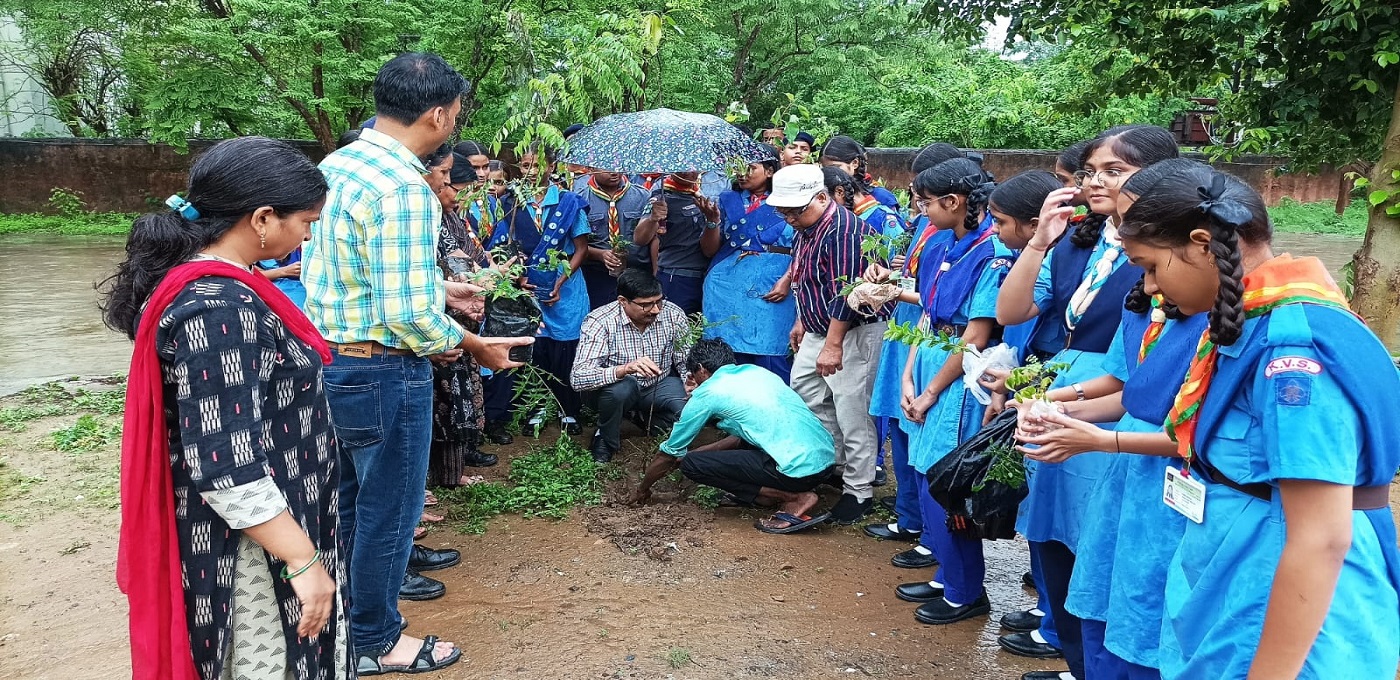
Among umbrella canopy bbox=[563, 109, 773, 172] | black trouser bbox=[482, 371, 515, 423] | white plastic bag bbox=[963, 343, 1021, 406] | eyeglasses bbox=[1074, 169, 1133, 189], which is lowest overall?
black trouser bbox=[482, 371, 515, 423]

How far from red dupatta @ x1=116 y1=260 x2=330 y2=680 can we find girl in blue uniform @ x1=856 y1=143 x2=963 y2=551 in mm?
2899

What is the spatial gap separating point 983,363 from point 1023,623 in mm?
1085

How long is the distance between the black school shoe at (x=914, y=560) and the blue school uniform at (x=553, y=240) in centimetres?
277

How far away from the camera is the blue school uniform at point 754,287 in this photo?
5.86 meters

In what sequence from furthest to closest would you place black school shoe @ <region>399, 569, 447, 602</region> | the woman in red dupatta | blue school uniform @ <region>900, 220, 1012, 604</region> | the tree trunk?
the tree trunk → black school shoe @ <region>399, 569, 447, 602</region> → blue school uniform @ <region>900, 220, 1012, 604</region> → the woman in red dupatta

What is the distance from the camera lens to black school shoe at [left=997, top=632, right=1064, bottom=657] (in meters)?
3.48

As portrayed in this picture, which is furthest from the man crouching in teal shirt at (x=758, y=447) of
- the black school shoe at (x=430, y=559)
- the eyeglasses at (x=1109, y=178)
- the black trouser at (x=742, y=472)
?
the eyeglasses at (x=1109, y=178)

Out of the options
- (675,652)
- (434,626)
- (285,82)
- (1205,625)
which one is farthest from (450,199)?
(285,82)

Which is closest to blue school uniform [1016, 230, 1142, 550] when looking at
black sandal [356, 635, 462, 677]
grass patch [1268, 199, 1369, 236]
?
black sandal [356, 635, 462, 677]

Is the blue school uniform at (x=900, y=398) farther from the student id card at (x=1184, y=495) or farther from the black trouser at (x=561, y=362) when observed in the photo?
the black trouser at (x=561, y=362)

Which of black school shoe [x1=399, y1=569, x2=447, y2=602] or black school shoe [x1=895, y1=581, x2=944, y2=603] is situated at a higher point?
black school shoe [x1=895, y1=581, x2=944, y2=603]

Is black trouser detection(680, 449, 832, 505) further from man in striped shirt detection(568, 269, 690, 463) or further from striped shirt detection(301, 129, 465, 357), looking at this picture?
striped shirt detection(301, 129, 465, 357)

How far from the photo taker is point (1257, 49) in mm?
5555

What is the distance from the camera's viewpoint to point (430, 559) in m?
4.20
